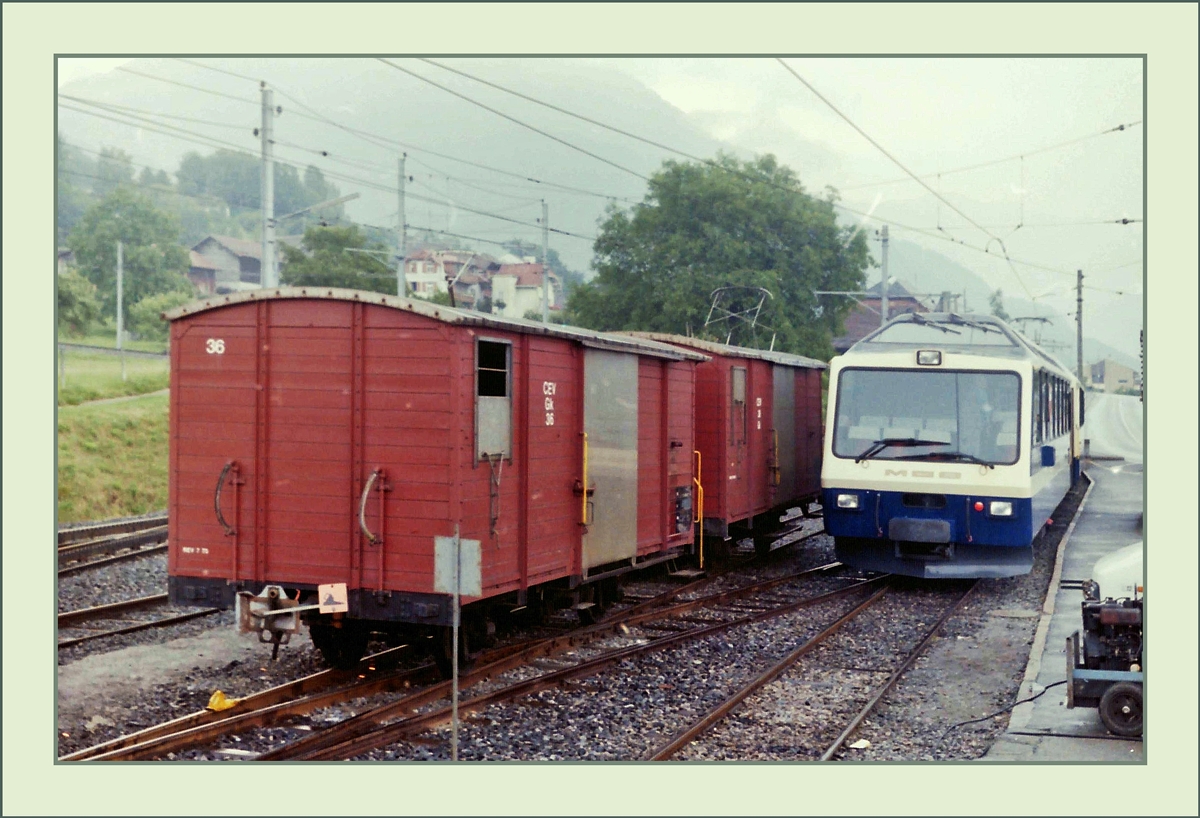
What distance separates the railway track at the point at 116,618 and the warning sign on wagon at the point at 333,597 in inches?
117

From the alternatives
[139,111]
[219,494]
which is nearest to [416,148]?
[139,111]

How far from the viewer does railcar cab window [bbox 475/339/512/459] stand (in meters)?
8.69

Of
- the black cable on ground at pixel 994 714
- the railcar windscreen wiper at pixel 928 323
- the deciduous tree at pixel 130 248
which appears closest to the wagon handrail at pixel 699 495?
the railcar windscreen wiper at pixel 928 323

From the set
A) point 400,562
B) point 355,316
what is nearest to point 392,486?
point 400,562

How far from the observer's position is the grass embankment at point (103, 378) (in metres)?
15.7

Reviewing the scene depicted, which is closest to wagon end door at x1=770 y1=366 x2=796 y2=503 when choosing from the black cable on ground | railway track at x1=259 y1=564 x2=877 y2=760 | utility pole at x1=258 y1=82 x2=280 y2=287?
railway track at x1=259 y1=564 x2=877 y2=760

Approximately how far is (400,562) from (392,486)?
0.61 m

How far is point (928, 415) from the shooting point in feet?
45.5

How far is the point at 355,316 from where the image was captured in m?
8.56

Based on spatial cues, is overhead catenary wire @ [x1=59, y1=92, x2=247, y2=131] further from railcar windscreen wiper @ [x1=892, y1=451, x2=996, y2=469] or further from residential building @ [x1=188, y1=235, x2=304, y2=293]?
railcar windscreen wiper @ [x1=892, y1=451, x2=996, y2=469]

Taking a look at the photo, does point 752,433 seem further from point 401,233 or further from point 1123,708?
point 401,233

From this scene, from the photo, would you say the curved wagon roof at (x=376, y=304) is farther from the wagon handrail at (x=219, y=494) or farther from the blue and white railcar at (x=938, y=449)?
the blue and white railcar at (x=938, y=449)

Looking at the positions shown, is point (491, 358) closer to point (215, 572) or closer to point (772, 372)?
point (215, 572)

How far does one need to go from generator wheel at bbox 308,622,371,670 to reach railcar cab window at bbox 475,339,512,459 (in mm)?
2093
